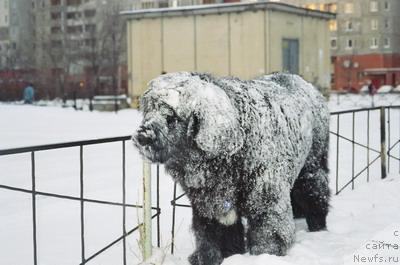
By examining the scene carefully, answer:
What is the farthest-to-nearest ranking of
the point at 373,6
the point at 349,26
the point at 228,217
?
the point at 349,26
the point at 373,6
the point at 228,217

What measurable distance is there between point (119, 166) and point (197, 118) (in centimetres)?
659

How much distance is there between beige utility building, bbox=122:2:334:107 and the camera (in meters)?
25.0

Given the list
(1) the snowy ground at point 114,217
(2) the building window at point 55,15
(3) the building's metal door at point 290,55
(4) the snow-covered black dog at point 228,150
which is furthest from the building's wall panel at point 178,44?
(2) the building window at point 55,15

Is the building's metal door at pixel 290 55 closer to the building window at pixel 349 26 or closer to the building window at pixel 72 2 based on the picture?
the building window at pixel 349 26

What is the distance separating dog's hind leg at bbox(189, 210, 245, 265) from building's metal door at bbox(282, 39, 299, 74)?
21.8 metres

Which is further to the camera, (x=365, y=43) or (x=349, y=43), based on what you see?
(x=349, y=43)

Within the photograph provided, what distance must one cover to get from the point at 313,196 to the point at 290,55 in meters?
21.6

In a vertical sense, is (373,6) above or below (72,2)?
below

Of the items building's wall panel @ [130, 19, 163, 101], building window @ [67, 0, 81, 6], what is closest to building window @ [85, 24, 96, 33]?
building window @ [67, 0, 81, 6]

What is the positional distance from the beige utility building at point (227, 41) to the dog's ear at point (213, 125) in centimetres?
2071

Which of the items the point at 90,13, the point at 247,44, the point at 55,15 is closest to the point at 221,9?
the point at 247,44

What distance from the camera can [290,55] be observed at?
26.5 m

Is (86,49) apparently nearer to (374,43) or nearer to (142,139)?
(374,43)

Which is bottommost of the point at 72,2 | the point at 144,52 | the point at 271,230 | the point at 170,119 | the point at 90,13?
the point at 271,230
